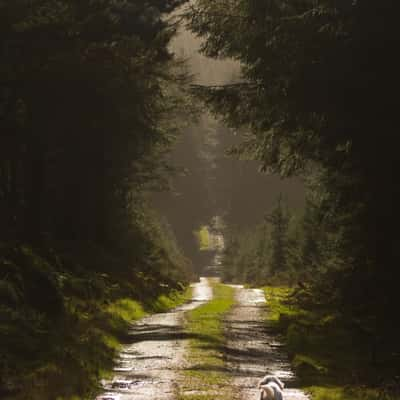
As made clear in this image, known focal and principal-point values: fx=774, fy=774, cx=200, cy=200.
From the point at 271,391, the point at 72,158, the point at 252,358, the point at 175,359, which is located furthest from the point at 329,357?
the point at 72,158

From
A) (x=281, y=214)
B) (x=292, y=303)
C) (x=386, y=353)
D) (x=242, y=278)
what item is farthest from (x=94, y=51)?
(x=242, y=278)

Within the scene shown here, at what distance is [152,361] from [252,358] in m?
2.42

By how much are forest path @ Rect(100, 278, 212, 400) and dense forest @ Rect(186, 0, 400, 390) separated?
166 inches

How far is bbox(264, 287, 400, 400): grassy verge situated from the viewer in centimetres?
1321

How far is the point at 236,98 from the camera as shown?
1969cm

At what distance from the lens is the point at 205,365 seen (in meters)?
15.9

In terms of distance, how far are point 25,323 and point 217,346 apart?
561 centimetres

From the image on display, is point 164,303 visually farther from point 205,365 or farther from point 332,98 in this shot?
point 332,98

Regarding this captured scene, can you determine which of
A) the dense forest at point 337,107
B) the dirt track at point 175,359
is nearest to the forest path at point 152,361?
the dirt track at point 175,359

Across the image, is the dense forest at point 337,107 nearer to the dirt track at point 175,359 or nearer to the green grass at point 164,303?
the dirt track at point 175,359

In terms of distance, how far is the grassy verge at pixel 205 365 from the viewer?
12.9 metres

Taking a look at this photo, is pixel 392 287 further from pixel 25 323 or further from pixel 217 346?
pixel 25 323

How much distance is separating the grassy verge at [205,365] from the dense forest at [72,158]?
173 centimetres

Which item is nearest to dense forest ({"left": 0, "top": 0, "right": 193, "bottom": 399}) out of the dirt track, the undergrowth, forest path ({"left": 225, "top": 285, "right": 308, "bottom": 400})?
the undergrowth
